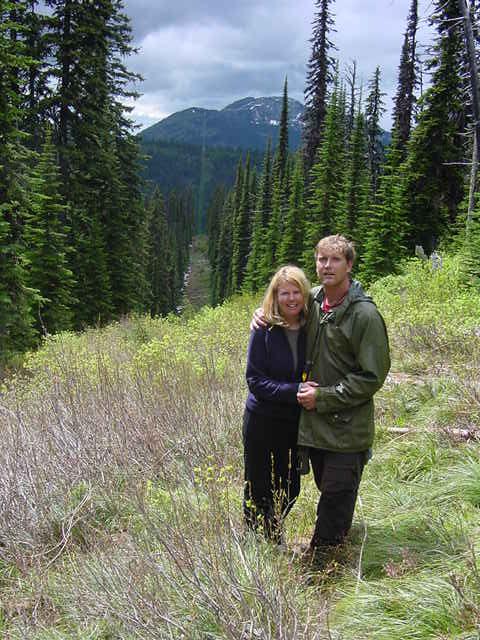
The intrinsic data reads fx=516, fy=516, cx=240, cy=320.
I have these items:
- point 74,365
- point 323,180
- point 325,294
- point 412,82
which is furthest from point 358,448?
point 412,82

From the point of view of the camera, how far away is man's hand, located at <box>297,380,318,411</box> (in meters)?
2.92

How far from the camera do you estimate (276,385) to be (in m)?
3.05

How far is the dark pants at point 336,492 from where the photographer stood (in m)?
2.99

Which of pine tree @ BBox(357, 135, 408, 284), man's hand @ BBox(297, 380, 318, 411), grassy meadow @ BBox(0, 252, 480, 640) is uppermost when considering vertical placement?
pine tree @ BBox(357, 135, 408, 284)

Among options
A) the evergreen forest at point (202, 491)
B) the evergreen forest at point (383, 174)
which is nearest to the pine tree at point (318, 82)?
the evergreen forest at point (383, 174)

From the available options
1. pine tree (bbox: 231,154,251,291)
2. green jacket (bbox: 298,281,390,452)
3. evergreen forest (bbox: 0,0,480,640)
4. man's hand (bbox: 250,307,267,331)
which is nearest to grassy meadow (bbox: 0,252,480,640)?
evergreen forest (bbox: 0,0,480,640)

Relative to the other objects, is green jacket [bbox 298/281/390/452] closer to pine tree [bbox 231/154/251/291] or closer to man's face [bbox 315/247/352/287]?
man's face [bbox 315/247/352/287]

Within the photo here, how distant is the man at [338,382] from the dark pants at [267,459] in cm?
17

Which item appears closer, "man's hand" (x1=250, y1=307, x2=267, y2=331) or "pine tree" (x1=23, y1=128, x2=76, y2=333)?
"man's hand" (x1=250, y1=307, x2=267, y2=331)

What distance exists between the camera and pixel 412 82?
31.9 meters

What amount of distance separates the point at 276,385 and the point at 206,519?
87cm

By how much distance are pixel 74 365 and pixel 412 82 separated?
32170 mm

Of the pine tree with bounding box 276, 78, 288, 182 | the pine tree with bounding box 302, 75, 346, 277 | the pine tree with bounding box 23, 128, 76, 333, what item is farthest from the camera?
the pine tree with bounding box 276, 78, 288, 182

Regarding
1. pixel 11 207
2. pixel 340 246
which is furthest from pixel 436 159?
pixel 340 246
